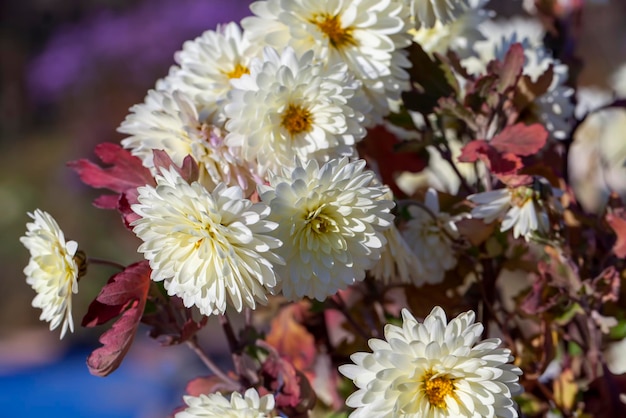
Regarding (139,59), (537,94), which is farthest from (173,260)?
(139,59)

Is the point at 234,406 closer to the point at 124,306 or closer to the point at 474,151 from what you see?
the point at 124,306

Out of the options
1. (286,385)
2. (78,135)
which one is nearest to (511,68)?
(286,385)

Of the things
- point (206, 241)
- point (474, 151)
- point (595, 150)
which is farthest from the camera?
point (595, 150)

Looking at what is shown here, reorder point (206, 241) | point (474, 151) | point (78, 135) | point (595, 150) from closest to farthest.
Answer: point (206, 241) → point (474, 151) → point (595, 150) → point (78, 135)

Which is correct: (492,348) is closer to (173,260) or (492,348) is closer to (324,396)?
(173,260)

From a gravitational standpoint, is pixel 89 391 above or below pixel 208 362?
below

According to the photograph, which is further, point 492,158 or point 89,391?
point 89,391
